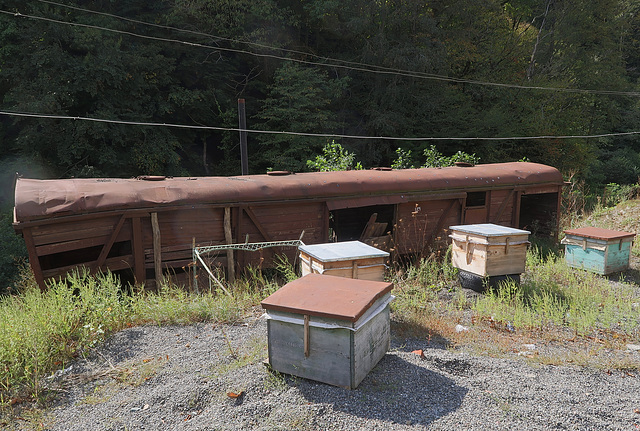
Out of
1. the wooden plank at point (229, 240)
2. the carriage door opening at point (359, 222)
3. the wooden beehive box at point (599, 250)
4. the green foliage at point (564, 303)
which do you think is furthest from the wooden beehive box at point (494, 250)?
the wooden plank at point (229, 240)

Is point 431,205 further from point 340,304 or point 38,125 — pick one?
point 38,125

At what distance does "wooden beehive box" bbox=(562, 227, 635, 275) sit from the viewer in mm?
10070

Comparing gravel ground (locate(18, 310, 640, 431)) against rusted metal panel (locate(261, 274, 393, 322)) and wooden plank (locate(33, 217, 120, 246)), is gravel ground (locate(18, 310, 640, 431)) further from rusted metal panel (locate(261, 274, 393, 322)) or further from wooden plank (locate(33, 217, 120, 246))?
wooden plank (locate(33, 217, 120, 246))

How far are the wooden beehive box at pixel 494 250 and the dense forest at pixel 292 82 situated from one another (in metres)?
10.8

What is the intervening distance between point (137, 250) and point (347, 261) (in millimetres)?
4154

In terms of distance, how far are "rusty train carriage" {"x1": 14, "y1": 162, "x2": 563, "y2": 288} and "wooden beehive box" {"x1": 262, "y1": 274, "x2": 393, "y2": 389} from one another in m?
4.58

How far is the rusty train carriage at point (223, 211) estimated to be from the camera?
7.31m

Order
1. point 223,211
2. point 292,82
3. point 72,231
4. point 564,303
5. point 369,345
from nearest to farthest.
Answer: point 369,345 < point 72,231 < point 564,303 < point 223,211 < point 292,82

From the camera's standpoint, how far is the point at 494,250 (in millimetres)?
8062

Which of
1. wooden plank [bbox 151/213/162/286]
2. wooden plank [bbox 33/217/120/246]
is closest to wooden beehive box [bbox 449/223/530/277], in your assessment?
wooden plank [bbox 151/213/162/286]

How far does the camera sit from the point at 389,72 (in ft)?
76.0

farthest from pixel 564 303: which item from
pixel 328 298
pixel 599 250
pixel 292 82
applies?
pixel 292 82

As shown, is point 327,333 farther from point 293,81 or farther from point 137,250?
point 293,81

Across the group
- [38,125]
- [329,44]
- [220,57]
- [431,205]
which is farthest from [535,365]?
[329,44]
